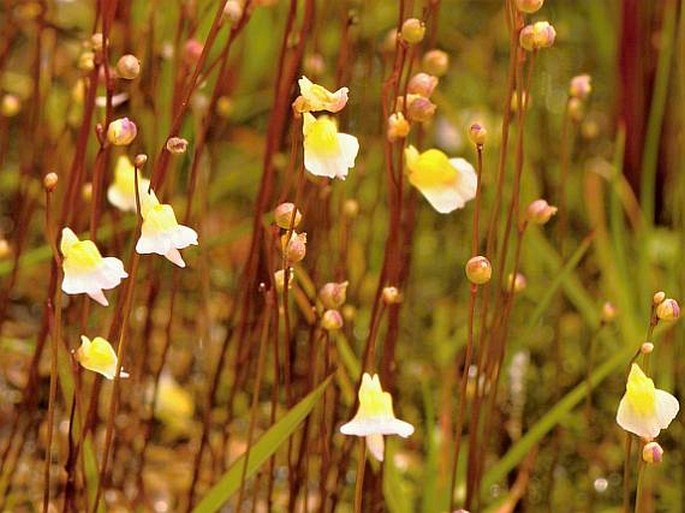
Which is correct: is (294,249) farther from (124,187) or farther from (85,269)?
(124,187)

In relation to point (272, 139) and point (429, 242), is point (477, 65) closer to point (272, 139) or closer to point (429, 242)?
point (429, 242)

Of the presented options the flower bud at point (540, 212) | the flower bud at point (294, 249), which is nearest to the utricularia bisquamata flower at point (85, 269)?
the flower bud at point (294, 249)

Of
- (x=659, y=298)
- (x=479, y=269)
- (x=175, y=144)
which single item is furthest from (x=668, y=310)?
(x=175, y=144)

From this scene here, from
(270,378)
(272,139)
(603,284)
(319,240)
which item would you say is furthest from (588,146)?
(272,139)

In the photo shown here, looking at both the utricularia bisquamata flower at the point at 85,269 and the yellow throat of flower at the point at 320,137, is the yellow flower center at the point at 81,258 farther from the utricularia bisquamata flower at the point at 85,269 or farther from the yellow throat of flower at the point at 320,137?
the yellow throat of flower at the point at 320,137

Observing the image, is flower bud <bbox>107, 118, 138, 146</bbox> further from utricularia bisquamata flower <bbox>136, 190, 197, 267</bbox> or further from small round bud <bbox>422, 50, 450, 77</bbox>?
small round bud <bbox>422, 50, 450, 77</bbox>

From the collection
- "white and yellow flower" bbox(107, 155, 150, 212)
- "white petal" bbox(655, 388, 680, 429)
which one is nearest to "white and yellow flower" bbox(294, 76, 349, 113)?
"white petal" bbox(655, 388, 680, 429)
